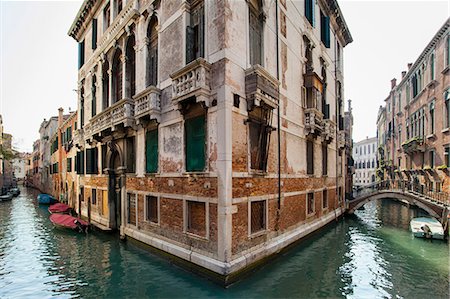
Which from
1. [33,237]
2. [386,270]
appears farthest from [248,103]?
[33,237]

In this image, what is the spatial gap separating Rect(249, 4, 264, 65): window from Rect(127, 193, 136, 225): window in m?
7.03

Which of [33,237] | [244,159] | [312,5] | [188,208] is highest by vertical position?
[312,5]

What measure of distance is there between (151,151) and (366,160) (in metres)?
48.1

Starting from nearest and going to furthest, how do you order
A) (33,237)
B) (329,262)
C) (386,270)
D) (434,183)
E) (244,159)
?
(244,159)
(386,270)
(329,262)
(33,237)
(434,183)

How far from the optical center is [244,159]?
6965 millimetres

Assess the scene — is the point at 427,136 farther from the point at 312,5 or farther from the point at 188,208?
the point at 188,208

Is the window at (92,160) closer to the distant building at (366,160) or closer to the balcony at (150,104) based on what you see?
the balcony at (150,104)

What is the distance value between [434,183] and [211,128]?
17628mm

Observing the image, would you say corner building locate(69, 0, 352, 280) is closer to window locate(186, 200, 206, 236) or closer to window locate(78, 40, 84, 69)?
window locate(186, 200, 206, 236)

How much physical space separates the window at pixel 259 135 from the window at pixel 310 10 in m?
6.70

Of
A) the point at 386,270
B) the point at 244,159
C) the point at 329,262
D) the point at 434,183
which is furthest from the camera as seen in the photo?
the point at 434,183

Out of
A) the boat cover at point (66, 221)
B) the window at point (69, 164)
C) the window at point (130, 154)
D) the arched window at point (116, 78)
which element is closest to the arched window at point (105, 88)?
the arched window at point (116, 78)

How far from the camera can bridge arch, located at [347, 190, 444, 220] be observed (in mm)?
12000

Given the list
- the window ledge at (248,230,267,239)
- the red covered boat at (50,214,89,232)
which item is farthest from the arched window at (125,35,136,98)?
the window ledge at (248,230,267,239)
